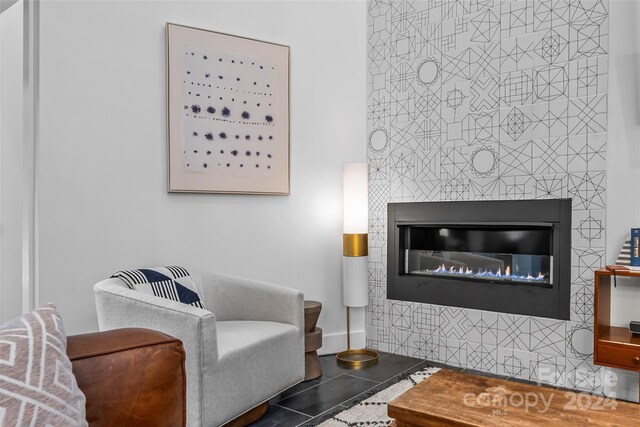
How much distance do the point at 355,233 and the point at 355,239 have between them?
0.14 ft

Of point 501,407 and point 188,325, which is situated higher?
point 188,325

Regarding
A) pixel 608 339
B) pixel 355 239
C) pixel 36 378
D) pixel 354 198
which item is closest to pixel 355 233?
pixel 355 239

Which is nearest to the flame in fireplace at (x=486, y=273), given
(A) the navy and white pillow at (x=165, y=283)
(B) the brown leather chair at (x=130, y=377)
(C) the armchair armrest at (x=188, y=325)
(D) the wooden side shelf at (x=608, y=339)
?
(D) the wooden side shelf at (x=608, y=339)

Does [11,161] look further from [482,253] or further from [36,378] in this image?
[482,253]

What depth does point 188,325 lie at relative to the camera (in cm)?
206

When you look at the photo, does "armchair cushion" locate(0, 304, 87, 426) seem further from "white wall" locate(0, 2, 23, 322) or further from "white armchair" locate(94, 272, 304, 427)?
"white wall" locate(0, 2, 23, 322)

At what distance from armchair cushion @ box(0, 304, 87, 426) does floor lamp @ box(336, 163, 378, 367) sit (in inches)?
101

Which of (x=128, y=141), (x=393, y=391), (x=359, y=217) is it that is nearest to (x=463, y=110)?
(x=359, y=217)

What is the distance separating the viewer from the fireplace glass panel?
3146 millimetres

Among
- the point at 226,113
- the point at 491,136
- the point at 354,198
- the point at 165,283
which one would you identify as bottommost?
the point at 165,283

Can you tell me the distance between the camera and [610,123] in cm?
283

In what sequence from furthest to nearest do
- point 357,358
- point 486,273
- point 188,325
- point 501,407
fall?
point 357,358
point 486,273
point 188,325
point 501,407

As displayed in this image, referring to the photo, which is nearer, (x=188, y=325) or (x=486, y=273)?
(x=188, y=325)

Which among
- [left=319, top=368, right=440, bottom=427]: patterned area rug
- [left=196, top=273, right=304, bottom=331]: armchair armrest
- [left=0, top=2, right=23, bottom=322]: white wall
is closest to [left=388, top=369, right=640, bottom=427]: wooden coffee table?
[left=319, top=368, right=440, bottom=427]: patterned area rug
